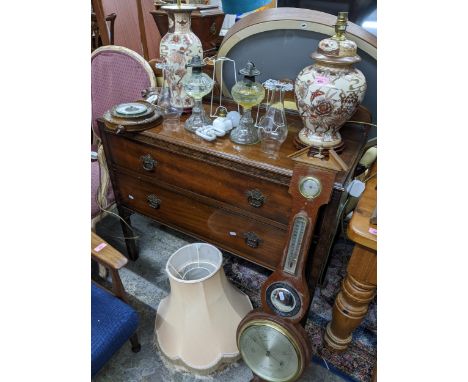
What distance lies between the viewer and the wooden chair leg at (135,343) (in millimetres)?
1384

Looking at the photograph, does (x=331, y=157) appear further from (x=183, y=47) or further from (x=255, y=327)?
(x=183, y=47)

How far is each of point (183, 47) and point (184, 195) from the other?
579 mm

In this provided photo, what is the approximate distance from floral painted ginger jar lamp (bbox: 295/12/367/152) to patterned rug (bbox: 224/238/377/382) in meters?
0.97

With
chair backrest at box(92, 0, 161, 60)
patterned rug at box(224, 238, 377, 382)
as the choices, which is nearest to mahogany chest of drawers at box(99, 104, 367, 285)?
patterned rug at box(224, 238, 377, 382)

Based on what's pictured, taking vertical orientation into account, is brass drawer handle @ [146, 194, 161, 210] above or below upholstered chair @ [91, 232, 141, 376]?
above

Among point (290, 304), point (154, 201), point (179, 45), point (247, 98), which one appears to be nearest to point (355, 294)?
point (290, 304)

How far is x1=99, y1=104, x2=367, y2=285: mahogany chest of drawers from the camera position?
3.35 ft

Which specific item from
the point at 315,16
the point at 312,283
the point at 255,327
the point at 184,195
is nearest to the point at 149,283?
the point at 184,195

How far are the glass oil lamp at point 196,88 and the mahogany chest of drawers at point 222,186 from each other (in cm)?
5

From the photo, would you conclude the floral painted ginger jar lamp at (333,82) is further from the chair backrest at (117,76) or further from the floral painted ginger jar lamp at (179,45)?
the chair backrest at (117,76)

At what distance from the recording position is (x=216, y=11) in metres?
1.65

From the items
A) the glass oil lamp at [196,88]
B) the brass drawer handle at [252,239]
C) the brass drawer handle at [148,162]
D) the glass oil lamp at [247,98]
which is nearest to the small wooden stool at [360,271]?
the brass drawer handle at [252,239]

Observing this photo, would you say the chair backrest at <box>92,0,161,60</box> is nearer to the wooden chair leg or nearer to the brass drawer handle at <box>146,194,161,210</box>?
the brass drawer handle at <box>146,194,161,210</box>

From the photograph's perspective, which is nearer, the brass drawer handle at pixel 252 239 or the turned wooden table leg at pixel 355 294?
the turned wooden table leg at pixel 355 294
